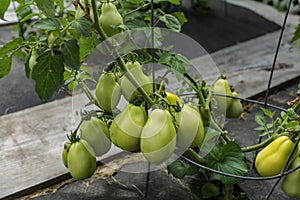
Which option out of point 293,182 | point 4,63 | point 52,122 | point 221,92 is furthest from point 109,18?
point 52,122

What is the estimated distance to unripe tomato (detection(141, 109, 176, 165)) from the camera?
28.5 inches

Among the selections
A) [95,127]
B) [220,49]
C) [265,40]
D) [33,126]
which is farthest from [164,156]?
[265,40]

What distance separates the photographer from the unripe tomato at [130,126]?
761 millimetres

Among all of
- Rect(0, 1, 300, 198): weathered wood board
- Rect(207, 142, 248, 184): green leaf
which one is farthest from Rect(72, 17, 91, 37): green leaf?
Rect(207, 142, 248, 184): green leaf

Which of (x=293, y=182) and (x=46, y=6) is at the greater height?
(x=46, y=6)

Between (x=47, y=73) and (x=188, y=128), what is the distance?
1.02ft

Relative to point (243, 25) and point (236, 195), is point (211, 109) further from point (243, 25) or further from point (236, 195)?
point (243, 25)

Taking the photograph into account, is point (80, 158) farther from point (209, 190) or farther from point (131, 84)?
point (209, 190)

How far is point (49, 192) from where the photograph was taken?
1070mm

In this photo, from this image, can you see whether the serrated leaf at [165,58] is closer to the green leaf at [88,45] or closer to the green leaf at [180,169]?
the green leaf at [88,45]

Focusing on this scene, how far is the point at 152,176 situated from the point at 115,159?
131 mm

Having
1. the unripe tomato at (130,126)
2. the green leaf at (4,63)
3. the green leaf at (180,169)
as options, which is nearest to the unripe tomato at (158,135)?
the unripe tomato at (130,126)

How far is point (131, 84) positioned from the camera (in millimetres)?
792

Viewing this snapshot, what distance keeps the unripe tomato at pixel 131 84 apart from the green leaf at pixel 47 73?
13 cm
